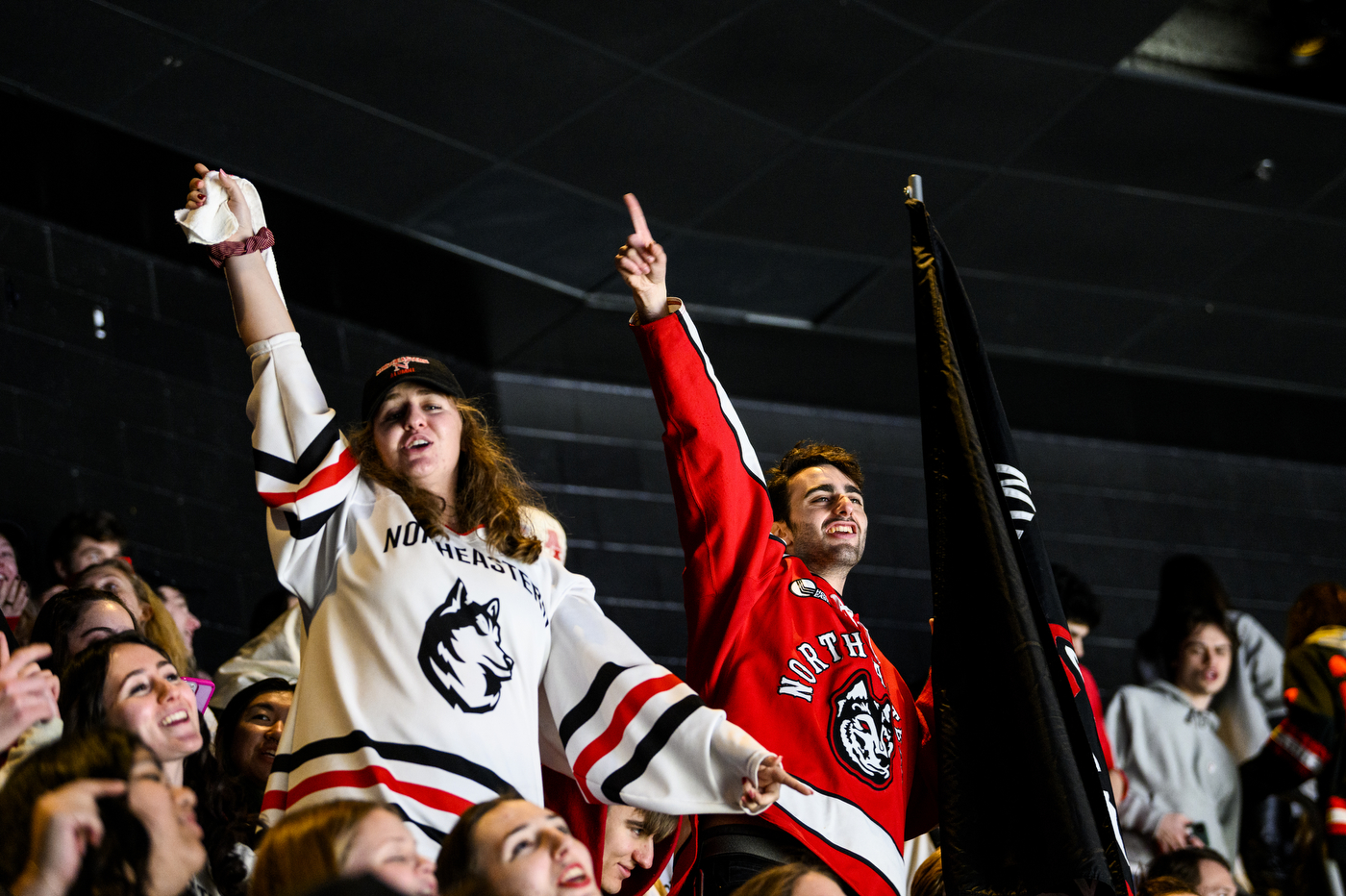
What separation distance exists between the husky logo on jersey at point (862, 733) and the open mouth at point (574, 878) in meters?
0.84

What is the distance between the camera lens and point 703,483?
3.22 metres

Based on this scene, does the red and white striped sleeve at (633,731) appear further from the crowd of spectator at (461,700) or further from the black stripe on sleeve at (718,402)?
the black stripe on sleeve at (718,402)

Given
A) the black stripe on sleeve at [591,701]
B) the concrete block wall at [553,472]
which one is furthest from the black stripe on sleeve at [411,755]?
the concrete block wall at [553,472]

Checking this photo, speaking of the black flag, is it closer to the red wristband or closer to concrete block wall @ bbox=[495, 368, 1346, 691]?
the red wristband

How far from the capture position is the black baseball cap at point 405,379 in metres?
2.96

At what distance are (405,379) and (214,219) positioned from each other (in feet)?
1.42

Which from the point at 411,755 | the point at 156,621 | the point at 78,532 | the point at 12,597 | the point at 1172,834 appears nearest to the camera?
the point at 411,755

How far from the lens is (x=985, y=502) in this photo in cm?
315

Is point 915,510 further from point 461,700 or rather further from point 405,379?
point 461,700

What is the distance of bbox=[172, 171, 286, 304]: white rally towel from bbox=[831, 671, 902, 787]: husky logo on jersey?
4.26 ft

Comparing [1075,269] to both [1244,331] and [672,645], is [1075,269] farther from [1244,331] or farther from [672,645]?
[672,645]

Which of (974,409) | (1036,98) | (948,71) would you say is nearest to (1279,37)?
(1036,98)

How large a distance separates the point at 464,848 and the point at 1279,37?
16.9 feet

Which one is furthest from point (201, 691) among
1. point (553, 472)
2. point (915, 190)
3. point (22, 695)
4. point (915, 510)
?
point (915, 510)
